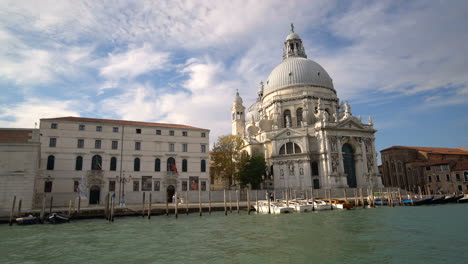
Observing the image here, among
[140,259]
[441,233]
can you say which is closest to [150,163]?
[140,259]

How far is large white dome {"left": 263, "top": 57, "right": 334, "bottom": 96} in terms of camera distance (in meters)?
48.8

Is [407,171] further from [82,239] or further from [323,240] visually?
[82,239]

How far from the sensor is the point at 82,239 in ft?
44.9

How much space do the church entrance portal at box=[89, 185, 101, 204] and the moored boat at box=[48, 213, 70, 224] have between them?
8.65 metres

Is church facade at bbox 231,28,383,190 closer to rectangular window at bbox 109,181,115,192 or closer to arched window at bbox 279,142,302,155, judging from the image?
arched window at bbox 279,142,302,155

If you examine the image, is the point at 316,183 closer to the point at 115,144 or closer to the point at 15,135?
the point at 115,144

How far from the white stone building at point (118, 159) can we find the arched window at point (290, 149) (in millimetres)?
13493

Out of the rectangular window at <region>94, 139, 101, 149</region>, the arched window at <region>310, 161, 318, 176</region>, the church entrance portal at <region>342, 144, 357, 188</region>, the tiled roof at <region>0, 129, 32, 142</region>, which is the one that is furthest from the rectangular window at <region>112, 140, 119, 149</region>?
the church entrance portal at <region>342, 144, 357, 188</region>

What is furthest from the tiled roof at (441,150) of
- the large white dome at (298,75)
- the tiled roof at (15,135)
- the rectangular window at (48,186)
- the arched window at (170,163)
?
the tiled roof at (15,135)

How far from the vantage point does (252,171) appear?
Answer: 36.7 m

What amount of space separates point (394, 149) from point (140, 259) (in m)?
54.9

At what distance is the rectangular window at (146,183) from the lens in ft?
97.0

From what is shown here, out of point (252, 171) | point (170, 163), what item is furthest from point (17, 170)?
point (252, 171)

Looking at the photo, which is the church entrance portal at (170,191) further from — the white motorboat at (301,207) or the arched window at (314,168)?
the arched window at (314,168)
